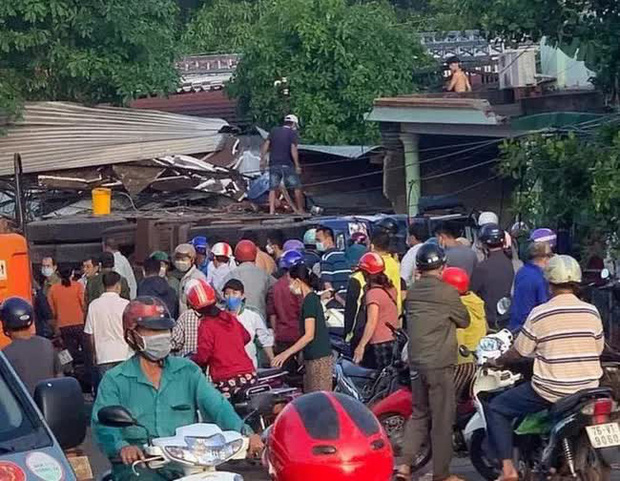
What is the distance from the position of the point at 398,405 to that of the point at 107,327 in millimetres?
2975

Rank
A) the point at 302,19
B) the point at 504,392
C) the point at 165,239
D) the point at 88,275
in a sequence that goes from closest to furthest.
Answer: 1. the point at 504,392
2. the point at 88,275
3. the point at 165,239
4. the point at 302,19

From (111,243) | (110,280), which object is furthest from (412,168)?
(110,280)

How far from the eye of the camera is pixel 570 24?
38.9 feet

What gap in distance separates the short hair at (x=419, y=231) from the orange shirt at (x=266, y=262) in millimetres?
1521

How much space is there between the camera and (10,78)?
21.5m

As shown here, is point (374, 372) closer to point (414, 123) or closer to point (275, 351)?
point (275, 351)

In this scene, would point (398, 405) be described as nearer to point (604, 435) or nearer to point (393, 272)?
point (393, 272)

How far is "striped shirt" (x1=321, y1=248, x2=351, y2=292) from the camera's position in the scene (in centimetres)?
1529

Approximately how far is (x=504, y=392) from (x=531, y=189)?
137 inches

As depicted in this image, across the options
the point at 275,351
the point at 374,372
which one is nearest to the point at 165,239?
the point at 275,351

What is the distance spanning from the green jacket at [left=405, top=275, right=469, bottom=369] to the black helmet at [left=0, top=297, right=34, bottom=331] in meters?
2.59

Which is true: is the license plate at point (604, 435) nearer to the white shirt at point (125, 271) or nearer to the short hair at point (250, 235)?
the white shirt at point (125, 271)

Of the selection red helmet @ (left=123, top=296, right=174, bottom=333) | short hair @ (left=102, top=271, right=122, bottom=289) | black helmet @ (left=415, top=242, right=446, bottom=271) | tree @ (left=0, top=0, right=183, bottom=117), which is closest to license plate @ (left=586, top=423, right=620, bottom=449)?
black helmet @ (left=415, top=242, right=446, bottom=271)

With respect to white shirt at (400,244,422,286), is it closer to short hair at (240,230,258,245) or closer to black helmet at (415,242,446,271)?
short hair at (240,230,258,245)
